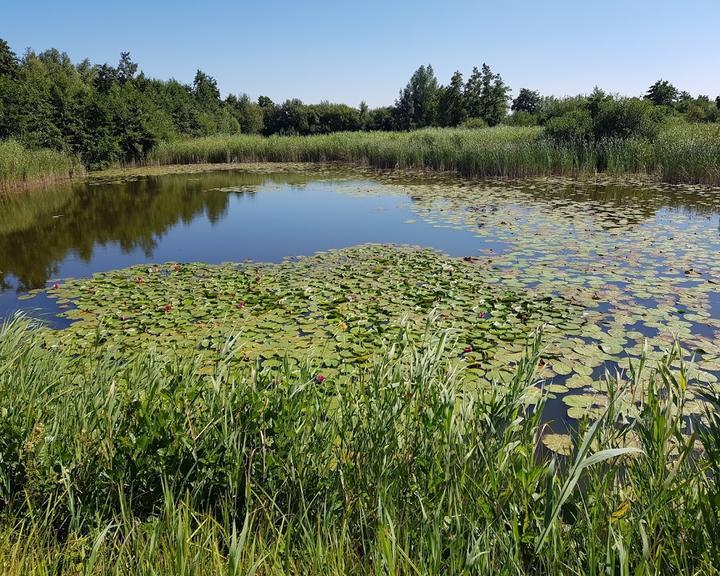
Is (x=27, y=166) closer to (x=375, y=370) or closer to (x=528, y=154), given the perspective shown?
(x=528, y=154)

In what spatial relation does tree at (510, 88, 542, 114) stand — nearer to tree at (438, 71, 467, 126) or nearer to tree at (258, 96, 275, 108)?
tree at (438, 71, 467, 126)

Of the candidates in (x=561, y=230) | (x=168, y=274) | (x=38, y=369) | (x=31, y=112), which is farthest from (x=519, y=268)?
(x=31, y=112)

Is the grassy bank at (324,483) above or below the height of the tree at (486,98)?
below

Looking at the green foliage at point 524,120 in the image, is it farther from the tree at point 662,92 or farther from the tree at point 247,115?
the tree at point 247,115

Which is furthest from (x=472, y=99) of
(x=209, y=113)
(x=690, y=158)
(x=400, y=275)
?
(x=400, y=275)

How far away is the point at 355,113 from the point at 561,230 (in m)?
42.9

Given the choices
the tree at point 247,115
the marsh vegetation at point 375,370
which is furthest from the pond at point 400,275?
the tree at point 247,115

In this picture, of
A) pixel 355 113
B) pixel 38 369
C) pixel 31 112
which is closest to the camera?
pixel 38 369

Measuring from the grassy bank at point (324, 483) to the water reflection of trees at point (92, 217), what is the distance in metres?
5.33

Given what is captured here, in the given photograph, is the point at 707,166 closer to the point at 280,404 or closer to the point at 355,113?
the point at 280,404

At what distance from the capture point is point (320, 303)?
520 cm

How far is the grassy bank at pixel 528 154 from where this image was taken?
532 inches

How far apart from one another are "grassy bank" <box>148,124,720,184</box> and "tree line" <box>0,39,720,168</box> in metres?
1.21

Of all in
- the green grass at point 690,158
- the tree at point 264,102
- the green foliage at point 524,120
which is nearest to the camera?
the green grass at point 690,158
